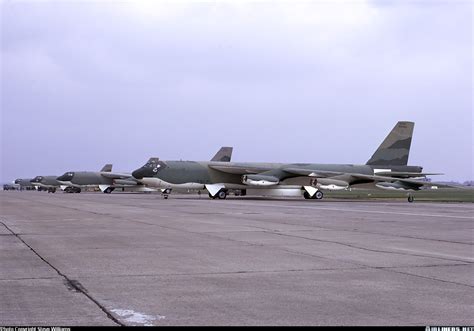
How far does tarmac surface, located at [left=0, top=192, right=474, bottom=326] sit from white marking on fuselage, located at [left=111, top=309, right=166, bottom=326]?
0.01 m

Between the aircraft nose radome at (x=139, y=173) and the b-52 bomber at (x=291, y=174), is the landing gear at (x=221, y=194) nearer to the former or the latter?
the b-52 bomber at (x=291, y=174)

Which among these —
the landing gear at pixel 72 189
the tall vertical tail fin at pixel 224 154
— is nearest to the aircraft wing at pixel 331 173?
the tall vertical tail fin at pixel 224 154

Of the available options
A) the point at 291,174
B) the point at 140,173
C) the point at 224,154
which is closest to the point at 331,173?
the point at 291,174

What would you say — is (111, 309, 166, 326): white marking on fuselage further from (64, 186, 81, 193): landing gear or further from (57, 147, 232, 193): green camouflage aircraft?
(64, 186, 81, 193): landing gear

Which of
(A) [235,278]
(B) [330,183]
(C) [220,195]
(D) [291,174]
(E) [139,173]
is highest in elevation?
(D) [291,174]

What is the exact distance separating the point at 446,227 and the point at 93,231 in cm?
992

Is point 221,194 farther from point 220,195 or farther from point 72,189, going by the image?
point 72,189

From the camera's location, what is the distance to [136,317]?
551 cm

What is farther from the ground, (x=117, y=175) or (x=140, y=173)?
(x=140, y=173)

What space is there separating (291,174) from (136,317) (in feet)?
131

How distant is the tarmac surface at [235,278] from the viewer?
18.6ft

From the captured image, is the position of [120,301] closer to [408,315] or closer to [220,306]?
[220,306]

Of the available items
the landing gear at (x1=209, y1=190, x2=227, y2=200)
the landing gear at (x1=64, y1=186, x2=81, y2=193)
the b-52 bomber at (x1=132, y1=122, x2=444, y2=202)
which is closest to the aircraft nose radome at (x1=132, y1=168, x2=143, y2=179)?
the b-52 bomber at (x1=132, y1=122, x2=444, y2=202)

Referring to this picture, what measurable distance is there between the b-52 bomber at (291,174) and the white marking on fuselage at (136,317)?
37442 millimetres
